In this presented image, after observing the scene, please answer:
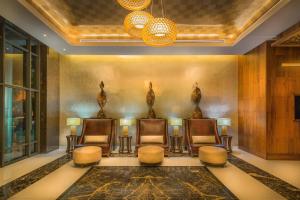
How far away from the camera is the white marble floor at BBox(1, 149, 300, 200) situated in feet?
11.2

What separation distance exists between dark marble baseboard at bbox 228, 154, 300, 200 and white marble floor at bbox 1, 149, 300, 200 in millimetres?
128

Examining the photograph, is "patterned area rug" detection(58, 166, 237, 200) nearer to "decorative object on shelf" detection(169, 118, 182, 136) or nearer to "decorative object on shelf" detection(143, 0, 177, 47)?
"decorative object on shelf" detection(169, 118, 182, 136)

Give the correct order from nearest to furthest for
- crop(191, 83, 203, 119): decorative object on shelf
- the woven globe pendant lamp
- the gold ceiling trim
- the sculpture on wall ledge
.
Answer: the woven globe pendant lamp
the gold ceiling trim
crop(191, 83, 203, 119): decorative object on shelf
the sculpture on wall ledge

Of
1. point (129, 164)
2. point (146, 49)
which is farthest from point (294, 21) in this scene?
point (129, 164)

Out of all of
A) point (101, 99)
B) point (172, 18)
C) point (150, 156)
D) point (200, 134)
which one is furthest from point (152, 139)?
point (172, 18)

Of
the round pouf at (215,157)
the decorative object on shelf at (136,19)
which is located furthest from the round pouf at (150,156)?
the decorative object on shelf at (136,19)

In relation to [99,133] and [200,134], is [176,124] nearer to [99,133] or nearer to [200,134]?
[200,134]

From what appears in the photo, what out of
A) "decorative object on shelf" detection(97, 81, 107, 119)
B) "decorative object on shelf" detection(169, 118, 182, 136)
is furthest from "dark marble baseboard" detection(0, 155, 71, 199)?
"decorative object on shelf" detection(169, 118, 182, 136)

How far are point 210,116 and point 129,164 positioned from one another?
3.71 metres

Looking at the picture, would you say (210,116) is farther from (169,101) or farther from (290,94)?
(290,94)

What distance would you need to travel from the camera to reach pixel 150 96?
7.18 metres

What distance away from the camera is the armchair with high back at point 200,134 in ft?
20.5

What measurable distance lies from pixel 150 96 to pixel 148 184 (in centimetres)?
369

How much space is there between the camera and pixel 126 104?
762 cm
